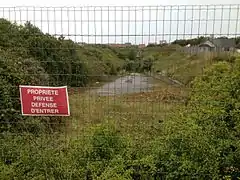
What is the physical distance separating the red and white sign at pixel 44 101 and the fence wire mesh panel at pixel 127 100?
0.02 m

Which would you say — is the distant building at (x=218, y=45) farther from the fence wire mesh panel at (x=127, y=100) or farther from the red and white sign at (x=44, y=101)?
the red and white sign at (x=44, y=101)

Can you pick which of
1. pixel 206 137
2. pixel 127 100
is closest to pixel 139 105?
pixel 127 100

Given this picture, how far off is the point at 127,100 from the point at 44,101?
998 mm

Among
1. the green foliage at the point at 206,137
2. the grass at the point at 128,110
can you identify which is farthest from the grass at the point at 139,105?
the green foliage at the point at 206,137

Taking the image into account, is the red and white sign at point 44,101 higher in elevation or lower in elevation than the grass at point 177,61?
lower

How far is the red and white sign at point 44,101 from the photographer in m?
4.08

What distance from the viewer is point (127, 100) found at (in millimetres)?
4379

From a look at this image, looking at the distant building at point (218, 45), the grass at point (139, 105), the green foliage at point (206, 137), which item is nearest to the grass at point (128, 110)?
the grass at point (139, 105)

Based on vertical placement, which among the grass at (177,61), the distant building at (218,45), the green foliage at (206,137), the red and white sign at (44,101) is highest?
the distant building at (218,45)

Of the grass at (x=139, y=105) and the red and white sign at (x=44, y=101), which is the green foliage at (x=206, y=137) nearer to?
the grass at (x=139, y=105)

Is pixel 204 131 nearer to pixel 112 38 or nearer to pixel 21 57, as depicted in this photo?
pixel 112 38

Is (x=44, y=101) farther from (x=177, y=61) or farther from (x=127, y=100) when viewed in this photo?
(x=177, y=61)

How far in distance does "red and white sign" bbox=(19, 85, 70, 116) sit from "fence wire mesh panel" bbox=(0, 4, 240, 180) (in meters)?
0.02

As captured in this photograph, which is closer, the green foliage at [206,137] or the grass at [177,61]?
the green foliage at [206,137]
